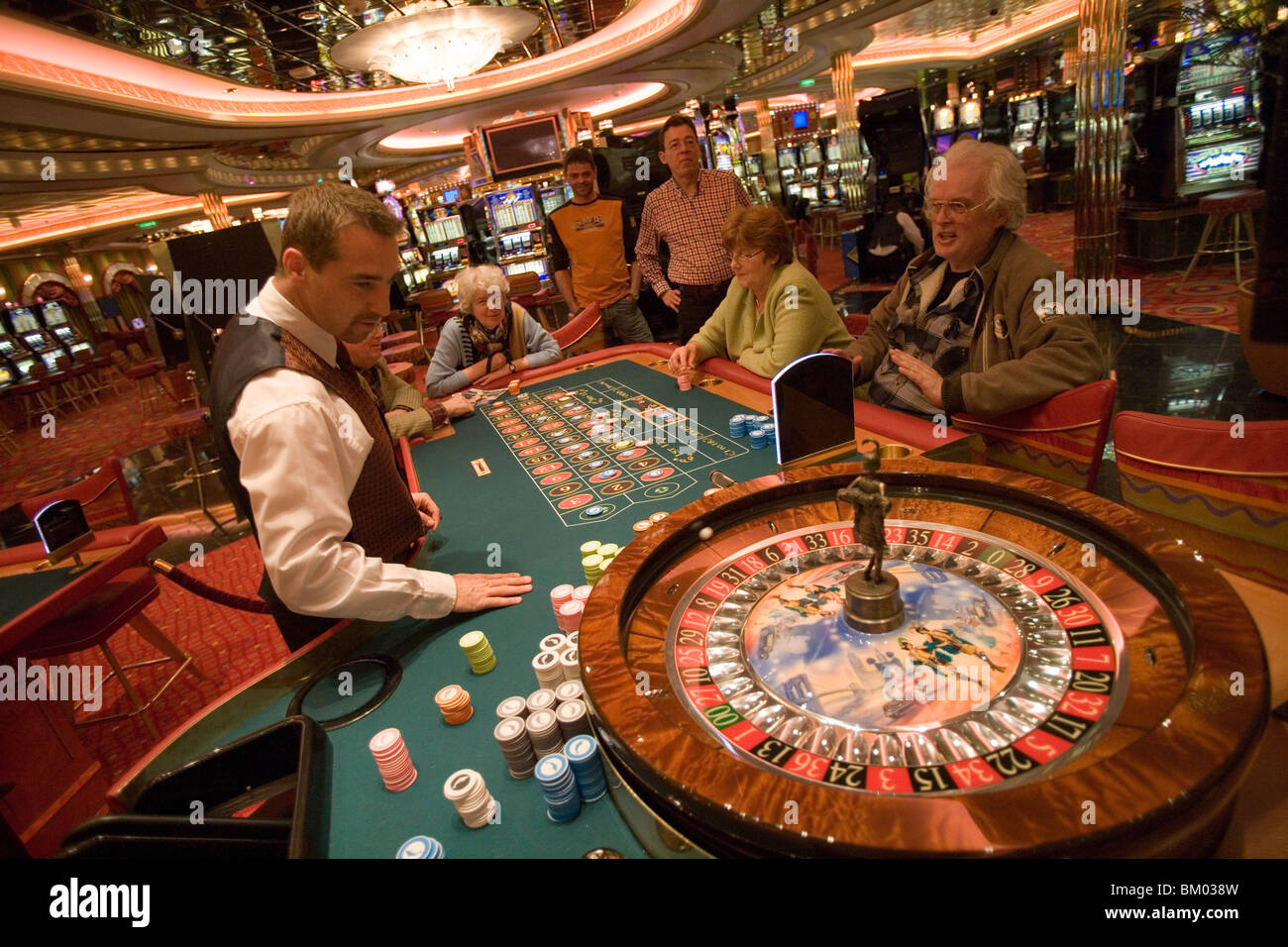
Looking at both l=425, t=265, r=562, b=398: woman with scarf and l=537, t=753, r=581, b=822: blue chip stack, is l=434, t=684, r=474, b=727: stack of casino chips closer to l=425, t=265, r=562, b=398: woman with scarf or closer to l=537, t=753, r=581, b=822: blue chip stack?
l=537, t=753, r=581, b=822: blue chip stack

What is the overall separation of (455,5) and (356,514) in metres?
6.26

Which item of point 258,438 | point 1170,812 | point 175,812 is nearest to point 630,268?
point 258,438

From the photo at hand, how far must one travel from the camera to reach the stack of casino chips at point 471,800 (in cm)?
102

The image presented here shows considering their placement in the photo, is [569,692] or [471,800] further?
[569,692]

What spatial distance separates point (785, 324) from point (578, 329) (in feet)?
7.79

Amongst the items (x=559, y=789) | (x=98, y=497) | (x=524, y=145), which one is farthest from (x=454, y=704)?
(x=524, y=145)

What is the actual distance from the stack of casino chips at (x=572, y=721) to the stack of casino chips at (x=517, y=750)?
6 cm

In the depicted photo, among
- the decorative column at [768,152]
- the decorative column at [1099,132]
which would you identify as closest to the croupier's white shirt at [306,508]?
the decorative column at [1099,132]

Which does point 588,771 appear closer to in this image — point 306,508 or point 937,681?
point 937,681

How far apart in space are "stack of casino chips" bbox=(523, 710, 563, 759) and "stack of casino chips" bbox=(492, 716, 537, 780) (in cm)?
1

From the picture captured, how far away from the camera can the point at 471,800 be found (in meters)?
1.02

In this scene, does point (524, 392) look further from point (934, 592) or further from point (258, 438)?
point (934, 592)

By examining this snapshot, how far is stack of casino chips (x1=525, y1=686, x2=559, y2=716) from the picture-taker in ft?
3.99

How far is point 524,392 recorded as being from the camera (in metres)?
3.65
